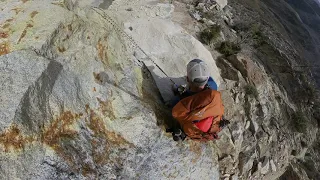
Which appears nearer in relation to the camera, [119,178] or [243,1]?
[119,178]

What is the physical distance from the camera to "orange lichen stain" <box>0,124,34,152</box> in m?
2.90

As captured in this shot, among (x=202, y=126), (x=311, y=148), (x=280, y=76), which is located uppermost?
(x=202, y=126)

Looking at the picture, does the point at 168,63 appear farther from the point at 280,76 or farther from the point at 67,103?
the point at 280,76

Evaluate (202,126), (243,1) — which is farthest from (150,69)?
(243,1)

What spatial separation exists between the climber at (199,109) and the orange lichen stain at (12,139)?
190cm

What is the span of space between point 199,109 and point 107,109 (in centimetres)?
117

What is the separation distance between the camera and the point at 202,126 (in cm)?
401

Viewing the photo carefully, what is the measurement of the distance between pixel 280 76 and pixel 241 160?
3.76 meters

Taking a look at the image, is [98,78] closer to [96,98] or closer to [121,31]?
[96,98]

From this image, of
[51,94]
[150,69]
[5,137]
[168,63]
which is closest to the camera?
[5,137]

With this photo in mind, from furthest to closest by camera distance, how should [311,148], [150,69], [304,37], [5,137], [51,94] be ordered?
[304,37] < [311,148] < [150,69] < [51,94] < [5,137]

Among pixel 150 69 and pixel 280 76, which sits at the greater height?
pixel 150 69

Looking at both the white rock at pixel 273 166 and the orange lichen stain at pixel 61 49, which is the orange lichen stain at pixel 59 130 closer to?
the orange lichen stain at pixel 61 49

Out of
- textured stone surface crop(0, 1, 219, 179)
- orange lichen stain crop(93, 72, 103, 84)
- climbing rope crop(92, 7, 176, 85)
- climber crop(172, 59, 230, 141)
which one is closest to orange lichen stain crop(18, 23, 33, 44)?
textured stone surface crop(0, 1, 219, 179)
